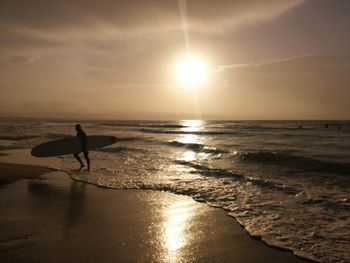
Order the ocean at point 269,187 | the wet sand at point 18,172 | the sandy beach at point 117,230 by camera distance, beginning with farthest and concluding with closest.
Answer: the wet sand at point 18,172 < the ocean at point 269,187 < the sandy beach at point 117,230

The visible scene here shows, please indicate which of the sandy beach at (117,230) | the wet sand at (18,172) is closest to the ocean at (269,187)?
the sandy beach at (117,230)

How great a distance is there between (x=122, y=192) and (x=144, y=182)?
1.93 meters

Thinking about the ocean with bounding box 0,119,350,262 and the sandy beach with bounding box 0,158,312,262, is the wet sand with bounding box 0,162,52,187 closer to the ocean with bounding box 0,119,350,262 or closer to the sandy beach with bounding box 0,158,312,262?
the ocean with bounding box 0,119,350,262

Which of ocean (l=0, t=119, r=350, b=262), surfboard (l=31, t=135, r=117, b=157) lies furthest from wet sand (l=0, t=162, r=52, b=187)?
surfboard (l=31, t=135, r=117, b=157)

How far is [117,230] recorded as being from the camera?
693 cm

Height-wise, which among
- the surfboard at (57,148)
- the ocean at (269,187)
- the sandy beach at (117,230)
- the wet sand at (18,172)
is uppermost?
the surfboard at (57,148)

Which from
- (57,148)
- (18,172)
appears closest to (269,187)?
(18,172)

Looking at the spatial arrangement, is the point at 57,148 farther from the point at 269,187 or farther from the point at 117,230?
the point at 117,230

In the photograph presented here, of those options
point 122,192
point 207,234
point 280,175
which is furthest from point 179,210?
point 280,175

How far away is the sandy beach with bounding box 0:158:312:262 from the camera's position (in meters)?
5.65

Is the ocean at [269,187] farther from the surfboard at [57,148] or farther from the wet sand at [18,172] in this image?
the wet sand at [18,172]

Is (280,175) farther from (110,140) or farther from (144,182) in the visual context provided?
(110,140)

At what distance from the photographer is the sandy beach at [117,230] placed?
5.65 m

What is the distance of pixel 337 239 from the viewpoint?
22.4ft
